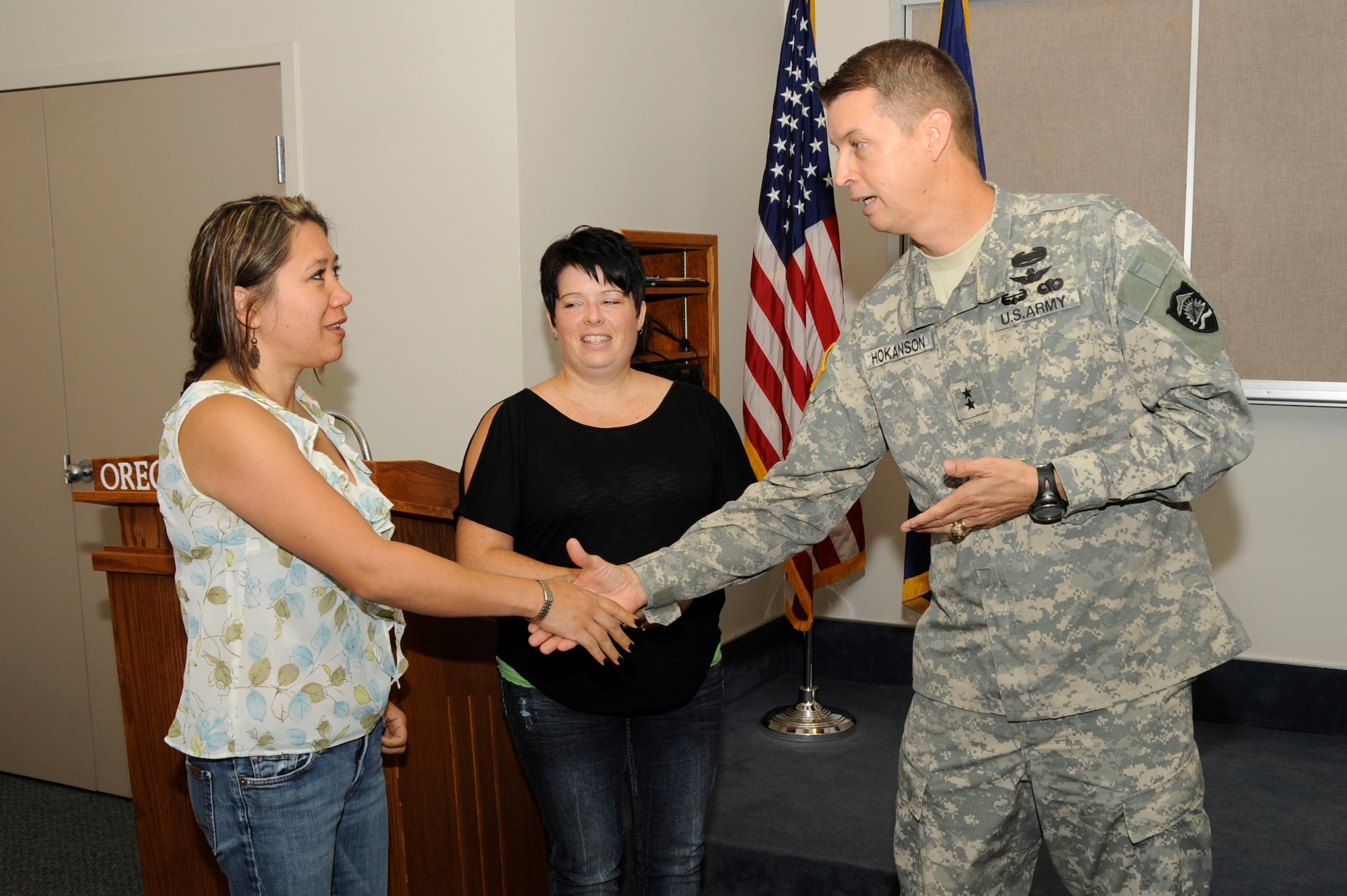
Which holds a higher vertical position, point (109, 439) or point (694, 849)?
point (109, 439)

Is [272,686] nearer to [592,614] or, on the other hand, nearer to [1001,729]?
[592,614]

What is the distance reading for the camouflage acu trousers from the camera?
162cm

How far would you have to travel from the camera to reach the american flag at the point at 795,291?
3.80m

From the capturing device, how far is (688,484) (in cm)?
216

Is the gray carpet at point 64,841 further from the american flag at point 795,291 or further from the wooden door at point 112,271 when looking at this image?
the american flag at point 795,291

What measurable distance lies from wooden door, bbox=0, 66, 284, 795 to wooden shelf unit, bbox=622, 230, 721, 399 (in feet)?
4.14

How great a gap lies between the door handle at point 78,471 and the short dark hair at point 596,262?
2.30 meters

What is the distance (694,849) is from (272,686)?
949 millimetres

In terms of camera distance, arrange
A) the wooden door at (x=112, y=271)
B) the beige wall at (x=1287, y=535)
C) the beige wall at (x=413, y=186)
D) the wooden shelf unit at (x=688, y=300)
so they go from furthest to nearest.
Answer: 1. the beige wall at (x=1287, y=535)
2. the wooden shelf unit at (x=688, y=300)
3. the wooden door at (x=112, y=271)
4. the beige wall at (x=413, y=186)

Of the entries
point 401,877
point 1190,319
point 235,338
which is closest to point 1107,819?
point 1190,319

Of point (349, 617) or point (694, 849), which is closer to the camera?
point (349, 617)

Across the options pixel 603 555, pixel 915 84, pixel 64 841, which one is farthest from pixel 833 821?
pixel 64 841


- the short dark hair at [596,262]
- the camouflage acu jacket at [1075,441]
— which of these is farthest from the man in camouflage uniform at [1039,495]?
the short dark hair at [596,262]

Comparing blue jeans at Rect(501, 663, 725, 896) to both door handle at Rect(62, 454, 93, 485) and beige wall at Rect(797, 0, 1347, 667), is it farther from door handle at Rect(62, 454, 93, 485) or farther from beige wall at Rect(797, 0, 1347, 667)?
beige wall at Rect(797, 0, 1347, 667)
